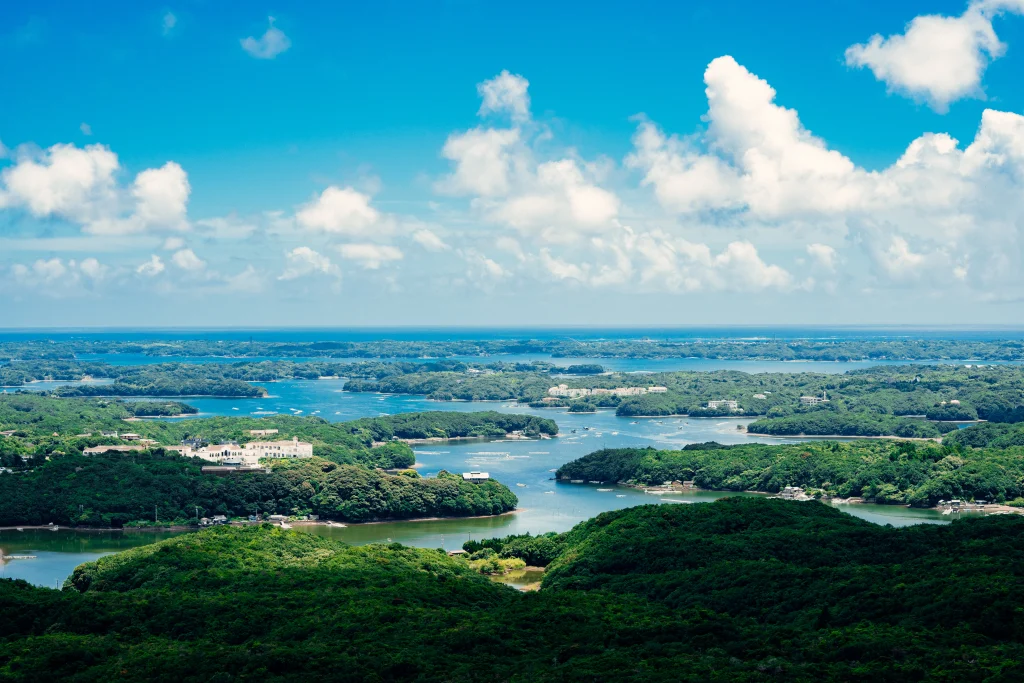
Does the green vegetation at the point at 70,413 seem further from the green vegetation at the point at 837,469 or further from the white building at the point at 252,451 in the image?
the green vegetation at the point at 837,469

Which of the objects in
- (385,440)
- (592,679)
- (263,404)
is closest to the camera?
(592,679)

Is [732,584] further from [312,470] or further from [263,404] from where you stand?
[263,404]

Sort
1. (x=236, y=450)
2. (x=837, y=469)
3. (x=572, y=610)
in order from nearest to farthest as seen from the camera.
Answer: (x=572, y=610) < (x=837, y=469) < (x=236, y=450)

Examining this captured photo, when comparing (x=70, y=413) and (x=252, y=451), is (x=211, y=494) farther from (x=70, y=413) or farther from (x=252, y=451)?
(x=70, y=413)

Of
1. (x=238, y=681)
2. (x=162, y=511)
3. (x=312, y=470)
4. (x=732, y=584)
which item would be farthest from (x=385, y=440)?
(x=238, y=681)

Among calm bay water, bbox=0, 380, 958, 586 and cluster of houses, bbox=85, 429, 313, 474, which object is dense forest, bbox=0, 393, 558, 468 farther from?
calm bay water, bbox=0, 380, 958, 586

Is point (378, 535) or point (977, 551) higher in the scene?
point (977, 551)

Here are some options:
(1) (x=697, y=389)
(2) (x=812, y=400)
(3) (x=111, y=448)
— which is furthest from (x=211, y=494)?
(1) (x=697, y=389)
